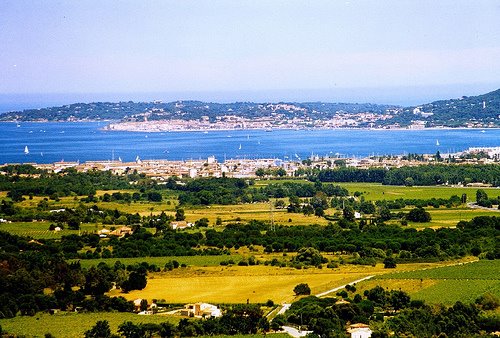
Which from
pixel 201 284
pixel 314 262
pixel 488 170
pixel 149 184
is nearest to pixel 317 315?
pixel 201 284

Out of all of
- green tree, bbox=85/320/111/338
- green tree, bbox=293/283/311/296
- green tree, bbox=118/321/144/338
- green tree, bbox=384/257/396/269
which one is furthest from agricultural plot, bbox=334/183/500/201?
green tree, bbox=85/320/111/338

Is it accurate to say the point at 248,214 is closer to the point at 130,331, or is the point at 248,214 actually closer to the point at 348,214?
the point at 348,214

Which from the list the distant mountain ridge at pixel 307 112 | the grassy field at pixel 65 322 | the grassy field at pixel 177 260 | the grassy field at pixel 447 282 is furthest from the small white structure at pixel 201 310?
the distant mountain ridge at pixel 307 112

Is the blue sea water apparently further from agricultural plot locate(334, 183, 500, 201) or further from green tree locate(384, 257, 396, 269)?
green tree locate(384, 257, 396, 269)

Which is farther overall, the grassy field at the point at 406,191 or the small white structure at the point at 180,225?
the grassy field at the point at 406,191

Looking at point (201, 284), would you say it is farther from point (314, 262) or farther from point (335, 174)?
point (335, 174)

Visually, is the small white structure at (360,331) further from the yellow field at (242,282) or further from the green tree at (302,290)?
the green tree at (302,290)
